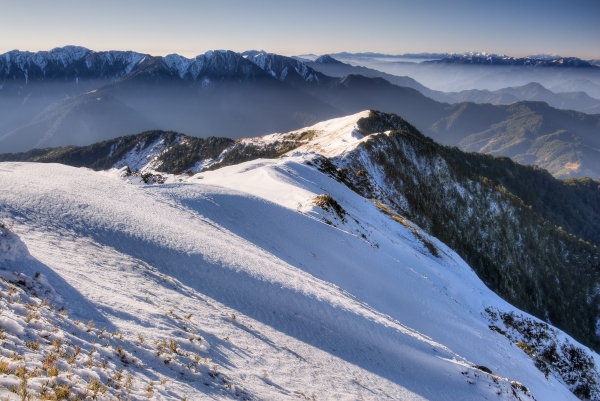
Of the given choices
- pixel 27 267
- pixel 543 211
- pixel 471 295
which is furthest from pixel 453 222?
pixel 543 211

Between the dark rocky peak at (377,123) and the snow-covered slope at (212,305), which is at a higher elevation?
the dark rocky peak at (377,123)

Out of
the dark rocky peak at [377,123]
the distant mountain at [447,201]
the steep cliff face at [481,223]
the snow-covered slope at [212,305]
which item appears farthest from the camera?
the dark rocky peak at [377,123]

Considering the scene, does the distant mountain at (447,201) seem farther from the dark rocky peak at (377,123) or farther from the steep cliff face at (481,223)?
the dark rocky peak at (377,123)

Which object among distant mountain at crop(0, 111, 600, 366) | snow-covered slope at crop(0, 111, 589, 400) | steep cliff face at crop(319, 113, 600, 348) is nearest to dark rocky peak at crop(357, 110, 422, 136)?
distant mountain at crop(0, 111, 600, 366)

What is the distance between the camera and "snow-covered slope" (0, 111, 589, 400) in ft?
25.4

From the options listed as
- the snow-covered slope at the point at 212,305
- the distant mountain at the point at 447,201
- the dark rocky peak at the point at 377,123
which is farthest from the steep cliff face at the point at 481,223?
the snow-covered slope at the point at 212,305

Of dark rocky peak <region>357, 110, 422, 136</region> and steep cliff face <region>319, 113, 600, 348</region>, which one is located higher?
dark rocky peak <region>357, 110, 422, 136</region>

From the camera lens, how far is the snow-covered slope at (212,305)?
774 centimetres

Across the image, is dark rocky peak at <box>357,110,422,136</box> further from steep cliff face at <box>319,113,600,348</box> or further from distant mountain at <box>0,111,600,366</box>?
steep cliff face at <box>319,113,600,348</box>

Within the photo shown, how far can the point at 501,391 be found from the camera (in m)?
15.1

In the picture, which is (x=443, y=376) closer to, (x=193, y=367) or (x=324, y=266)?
(x=324, y=266)

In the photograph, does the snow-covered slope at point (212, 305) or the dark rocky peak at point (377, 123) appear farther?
the dark rocky peak at point (377, 123)

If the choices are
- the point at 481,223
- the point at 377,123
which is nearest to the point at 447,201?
the point at 481,223

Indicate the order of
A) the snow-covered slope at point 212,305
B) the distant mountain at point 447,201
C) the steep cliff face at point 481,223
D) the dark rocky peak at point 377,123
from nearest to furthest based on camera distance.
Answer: the snow-covered slope at point 212,305 → the distant mountain at point 447,201 → the steep cliff face at point 481,223 → the dark rocky peak at point 377,123
